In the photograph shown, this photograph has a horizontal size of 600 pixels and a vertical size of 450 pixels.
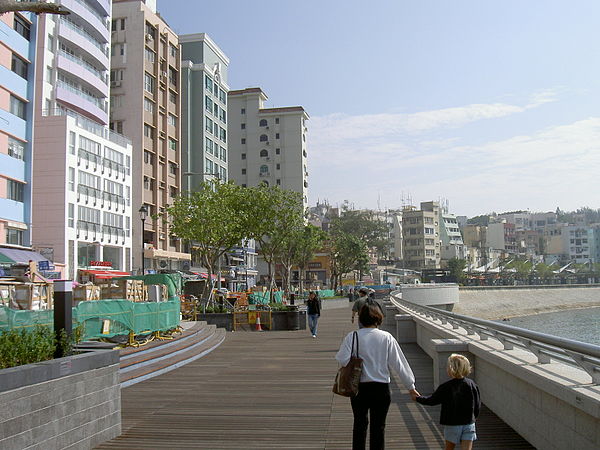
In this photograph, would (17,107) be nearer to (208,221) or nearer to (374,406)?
(208,221)

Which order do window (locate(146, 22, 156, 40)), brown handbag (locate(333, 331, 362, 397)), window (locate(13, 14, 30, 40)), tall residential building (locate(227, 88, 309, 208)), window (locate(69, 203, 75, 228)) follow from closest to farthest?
brown handbag (locate(333, 331, 362, 397)) < window (locate(13, 14, 30, 40)) < window (locate(69, 203, 75, 228)) < window (locate(146, 22, 156, 40)) < tall residential building (locate(227, 88, 309, 208))

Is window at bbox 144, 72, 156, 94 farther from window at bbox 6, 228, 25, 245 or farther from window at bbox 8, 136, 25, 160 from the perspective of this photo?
window at bbox 6, 228, 25, 245

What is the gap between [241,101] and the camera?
111 metres

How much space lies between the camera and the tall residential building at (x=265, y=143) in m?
108

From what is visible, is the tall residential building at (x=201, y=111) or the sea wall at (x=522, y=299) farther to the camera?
the sea wall at (x=522, y=299)

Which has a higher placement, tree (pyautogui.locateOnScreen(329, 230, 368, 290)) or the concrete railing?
tree (pyautogui.locateOnScreen(329, 230, 368, 290))

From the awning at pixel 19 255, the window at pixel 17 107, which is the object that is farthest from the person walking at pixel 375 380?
the window at pixel 17 107

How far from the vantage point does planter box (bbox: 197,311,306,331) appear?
28.0m

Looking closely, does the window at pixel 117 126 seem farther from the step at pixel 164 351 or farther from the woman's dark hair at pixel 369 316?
the woman's dark hair at pixel 369 316

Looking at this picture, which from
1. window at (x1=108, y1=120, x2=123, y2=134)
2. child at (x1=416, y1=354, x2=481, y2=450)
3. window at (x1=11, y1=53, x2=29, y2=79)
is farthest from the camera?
window at (x1=108, y1=120, x2=123, y2=134)

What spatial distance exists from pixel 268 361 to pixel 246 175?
94.0 metres

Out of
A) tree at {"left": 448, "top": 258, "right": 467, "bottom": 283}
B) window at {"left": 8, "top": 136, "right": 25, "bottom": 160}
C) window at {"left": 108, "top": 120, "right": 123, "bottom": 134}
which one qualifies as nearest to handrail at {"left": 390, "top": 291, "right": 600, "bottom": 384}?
window at {"left": 8, "top": 136, "right": 25, "bottom": 160}

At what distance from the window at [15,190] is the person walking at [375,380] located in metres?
35.5

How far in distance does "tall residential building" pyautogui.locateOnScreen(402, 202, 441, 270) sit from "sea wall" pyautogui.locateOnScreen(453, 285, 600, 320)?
76.3 ft
